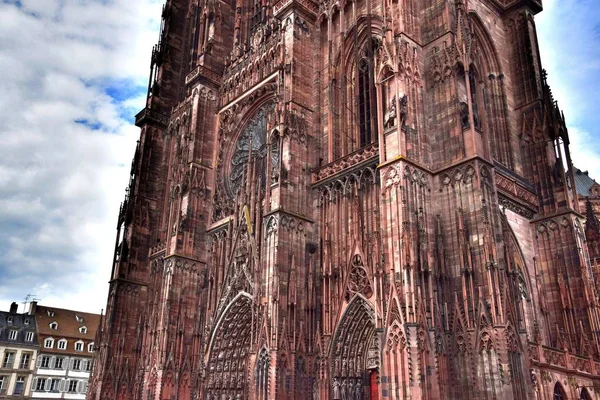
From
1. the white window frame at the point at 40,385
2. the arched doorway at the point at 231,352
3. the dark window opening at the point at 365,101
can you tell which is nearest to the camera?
the dark window opening at the point at 365,101

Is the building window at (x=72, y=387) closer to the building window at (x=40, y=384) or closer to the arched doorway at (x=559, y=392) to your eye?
the building window at (x=40, y=384)

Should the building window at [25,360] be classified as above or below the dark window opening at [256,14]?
below

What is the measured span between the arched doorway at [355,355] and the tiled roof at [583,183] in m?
34.2

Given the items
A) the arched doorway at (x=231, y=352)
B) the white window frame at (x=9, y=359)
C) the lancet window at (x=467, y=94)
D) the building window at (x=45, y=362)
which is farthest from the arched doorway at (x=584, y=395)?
the white window frame at (x=9, y=359)

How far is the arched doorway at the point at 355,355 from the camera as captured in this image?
2000cm

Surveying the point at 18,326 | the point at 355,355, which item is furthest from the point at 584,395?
the point at 18,326

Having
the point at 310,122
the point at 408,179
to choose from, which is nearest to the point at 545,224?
the point at 408,179

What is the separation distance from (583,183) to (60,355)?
53.5 metres

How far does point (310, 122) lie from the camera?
25578mm

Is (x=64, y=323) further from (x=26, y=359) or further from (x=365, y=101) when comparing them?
(x=365, y=101)

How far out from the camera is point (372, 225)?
2102 cm

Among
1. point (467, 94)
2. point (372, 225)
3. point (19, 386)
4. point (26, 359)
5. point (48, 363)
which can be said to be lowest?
point (19, 386)

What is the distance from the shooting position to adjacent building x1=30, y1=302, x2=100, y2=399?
53594 millimetres

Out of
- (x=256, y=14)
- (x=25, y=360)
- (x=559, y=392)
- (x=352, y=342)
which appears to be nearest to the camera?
(x=559, y=392)
